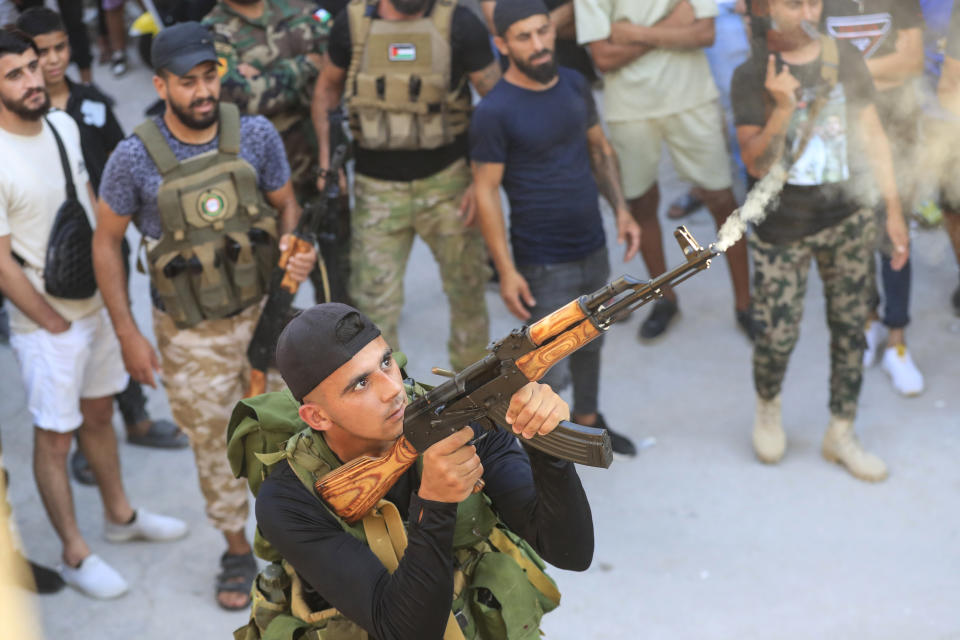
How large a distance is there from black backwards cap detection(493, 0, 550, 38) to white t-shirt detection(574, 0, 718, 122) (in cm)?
94

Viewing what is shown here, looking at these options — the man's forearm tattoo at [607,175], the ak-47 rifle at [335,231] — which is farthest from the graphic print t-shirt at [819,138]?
the ak-47 rifle at [335,231]

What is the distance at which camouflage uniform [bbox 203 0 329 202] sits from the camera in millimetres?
5047

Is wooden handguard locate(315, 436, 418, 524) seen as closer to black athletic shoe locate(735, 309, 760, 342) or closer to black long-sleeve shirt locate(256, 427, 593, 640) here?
black long-sleeve shirt locate(256, 427, 593, 640)

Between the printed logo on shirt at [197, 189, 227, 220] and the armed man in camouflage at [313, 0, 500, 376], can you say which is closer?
the printed logo on shirt at [197, 189, 227, 220]

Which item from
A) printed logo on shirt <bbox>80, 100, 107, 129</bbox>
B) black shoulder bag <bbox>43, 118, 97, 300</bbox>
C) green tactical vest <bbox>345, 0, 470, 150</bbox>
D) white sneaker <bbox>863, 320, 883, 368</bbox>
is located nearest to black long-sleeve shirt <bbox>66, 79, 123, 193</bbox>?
printed logo on shirt <bbox>80, 100, 107, 129</bbox>

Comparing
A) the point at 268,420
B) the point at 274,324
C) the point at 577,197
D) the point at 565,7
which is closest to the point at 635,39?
the point at 565,7

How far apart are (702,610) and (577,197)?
1759mm

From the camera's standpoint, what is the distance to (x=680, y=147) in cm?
557

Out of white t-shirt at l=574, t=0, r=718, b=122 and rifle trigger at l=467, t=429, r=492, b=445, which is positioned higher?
rifle trigger at l=467, t=429, r=492, b=445

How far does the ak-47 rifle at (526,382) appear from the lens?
88.9 inches

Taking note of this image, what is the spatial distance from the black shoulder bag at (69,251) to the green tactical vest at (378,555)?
1.98 m

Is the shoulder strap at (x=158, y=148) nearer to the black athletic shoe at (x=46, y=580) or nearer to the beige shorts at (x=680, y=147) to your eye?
the black athletic shoe at (x=46, y=580)

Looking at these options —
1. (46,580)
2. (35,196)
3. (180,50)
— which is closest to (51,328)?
(35,196)

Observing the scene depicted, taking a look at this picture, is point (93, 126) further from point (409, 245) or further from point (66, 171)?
point (409, 245)
